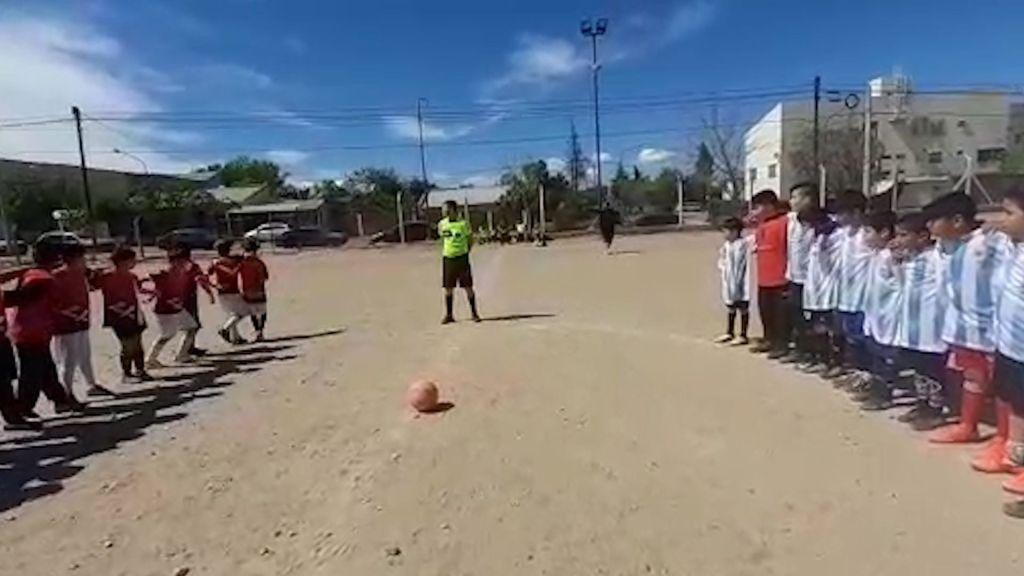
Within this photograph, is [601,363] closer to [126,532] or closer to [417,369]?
[417,369]

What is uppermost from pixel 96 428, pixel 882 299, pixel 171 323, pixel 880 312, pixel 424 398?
pixel 882 299

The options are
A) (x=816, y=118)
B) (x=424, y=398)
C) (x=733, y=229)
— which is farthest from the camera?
(x=816, y=118)

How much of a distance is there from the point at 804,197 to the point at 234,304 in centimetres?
719

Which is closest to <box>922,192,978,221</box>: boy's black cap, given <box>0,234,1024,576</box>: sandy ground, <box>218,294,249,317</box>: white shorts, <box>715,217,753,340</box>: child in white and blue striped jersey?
<box>0,234,1024,576</box>: sandy ground

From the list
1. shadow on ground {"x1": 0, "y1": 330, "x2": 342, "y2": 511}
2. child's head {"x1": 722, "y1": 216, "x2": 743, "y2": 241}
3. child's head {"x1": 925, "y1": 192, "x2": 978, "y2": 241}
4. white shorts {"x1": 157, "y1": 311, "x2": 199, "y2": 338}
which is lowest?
shadow on ground {"x1": 0, "y1": 330, "x2": 342, "y2": 511}

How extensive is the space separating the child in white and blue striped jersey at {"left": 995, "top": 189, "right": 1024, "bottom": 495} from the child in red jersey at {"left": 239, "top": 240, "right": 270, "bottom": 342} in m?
8.50

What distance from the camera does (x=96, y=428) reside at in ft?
20.6

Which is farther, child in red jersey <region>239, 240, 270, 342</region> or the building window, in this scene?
the building window

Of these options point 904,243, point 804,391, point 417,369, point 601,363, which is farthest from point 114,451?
point 904,243

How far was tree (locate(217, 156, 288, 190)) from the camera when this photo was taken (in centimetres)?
9321

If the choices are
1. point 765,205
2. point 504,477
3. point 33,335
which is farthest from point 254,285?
point 504,477

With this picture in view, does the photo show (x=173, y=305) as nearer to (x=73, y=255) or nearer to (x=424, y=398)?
(x=73, y=255)

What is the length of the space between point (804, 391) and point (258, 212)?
6247 cm

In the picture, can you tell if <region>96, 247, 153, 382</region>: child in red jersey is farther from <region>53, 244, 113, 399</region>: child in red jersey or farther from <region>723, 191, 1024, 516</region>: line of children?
<region>723, 191, 1024, 516</region>: line of children
